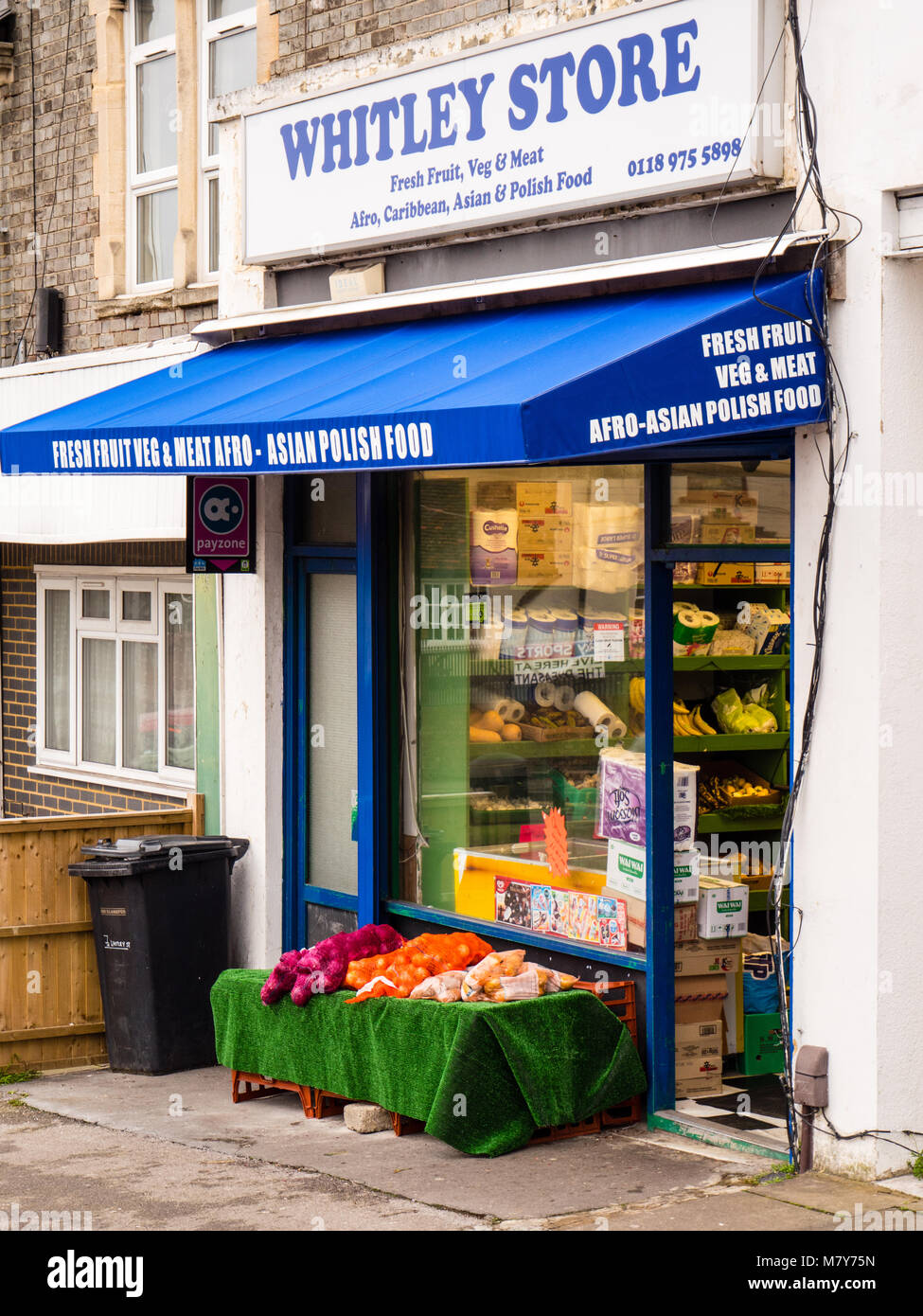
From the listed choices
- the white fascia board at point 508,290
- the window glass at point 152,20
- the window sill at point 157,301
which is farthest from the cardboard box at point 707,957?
the window glass at point 152,20

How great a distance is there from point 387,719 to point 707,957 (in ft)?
6.76

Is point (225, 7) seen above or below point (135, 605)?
above

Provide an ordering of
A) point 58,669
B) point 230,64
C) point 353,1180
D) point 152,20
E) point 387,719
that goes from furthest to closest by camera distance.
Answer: point 58,669 < point 152,20 < point 230,64 < point 387,719 < point 353,1180

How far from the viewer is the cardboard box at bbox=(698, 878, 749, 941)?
25.0ft

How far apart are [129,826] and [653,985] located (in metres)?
3.20

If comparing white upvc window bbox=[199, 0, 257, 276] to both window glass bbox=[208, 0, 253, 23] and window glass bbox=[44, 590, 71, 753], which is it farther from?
window glass bbox=[44, 590, 71, 753]

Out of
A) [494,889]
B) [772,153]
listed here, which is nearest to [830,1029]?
[494,889]

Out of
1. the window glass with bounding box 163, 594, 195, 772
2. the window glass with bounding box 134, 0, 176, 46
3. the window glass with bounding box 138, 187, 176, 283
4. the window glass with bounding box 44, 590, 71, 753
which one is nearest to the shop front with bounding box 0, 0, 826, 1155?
the window glass with bounding box 163, 594, 195, 772

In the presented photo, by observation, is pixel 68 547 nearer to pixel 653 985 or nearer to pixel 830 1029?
pixel 653 985

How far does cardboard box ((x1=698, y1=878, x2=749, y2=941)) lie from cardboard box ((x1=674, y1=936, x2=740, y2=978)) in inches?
1.5

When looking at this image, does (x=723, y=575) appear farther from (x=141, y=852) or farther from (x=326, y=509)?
(x=141, y=852)

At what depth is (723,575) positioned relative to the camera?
859 cm

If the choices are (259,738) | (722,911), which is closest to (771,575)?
(722,911)

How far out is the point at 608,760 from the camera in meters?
7.64
